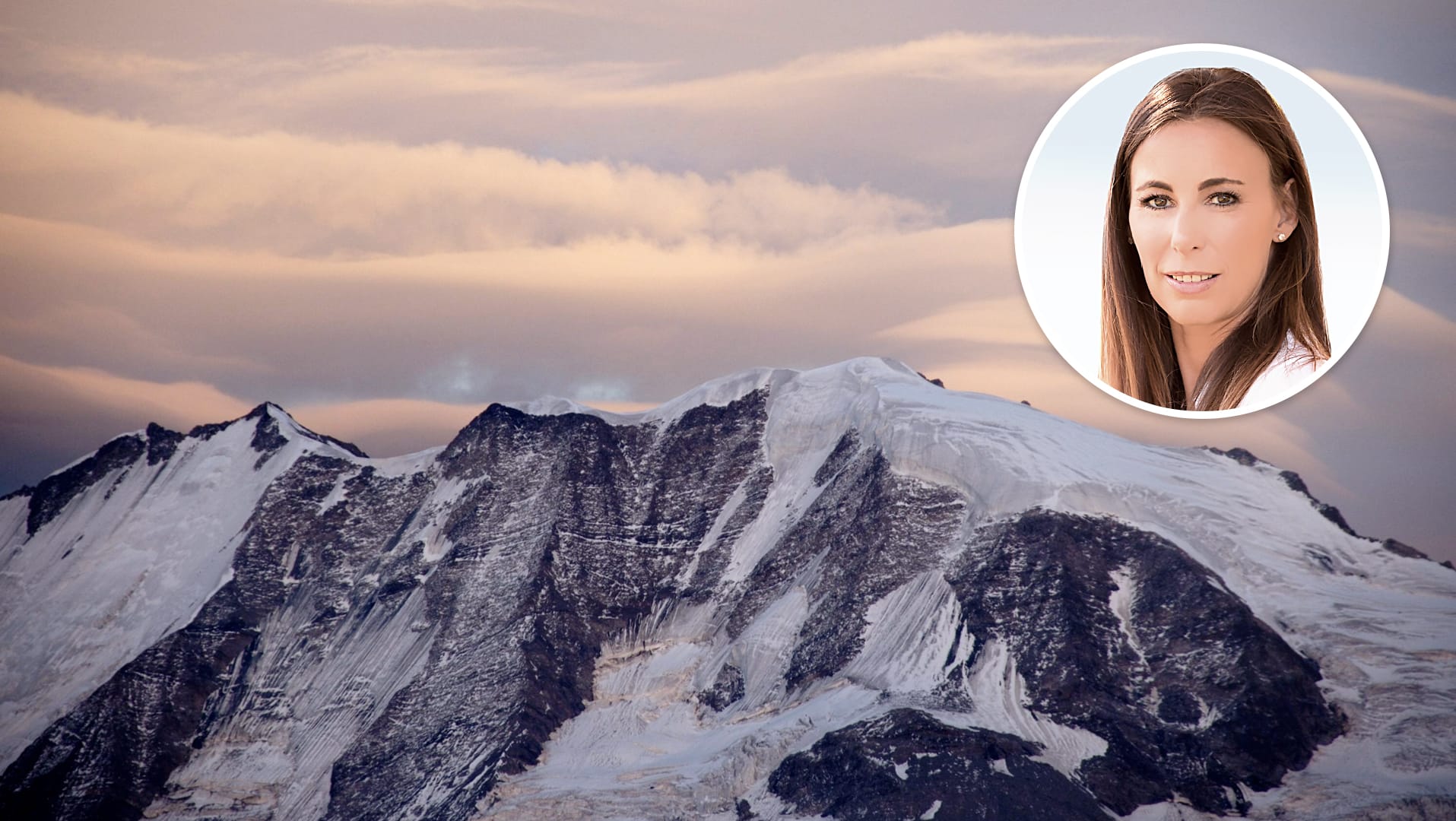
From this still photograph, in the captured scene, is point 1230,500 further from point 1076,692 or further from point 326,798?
point 326,798

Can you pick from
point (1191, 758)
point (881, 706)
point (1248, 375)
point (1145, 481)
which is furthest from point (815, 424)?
point (1248, 375)

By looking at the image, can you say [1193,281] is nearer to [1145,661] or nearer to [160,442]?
[1145,661]

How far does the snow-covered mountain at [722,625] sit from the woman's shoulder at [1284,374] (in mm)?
70929

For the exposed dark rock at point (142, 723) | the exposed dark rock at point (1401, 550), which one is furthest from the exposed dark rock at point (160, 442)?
the exposed dark rock at point (1401, 550)

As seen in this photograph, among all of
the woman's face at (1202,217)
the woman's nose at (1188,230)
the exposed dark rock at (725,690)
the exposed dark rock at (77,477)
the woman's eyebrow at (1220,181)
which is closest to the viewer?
the woman's nose at (1188,230)

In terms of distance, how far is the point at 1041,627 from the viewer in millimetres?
103750

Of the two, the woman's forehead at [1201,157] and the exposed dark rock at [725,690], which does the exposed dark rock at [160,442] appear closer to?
the exposed dark rock at [725,690]

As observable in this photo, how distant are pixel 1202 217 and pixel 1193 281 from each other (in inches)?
33.3

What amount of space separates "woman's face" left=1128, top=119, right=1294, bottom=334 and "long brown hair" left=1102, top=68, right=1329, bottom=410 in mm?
192

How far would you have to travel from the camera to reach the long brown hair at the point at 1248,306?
21.3 meters

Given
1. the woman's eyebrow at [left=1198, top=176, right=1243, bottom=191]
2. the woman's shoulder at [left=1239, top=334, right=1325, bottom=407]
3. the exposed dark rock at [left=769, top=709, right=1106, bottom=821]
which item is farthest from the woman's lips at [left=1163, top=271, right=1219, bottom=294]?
the exposed dark rock at [left=769, top=709, right=1106, bottom=821]

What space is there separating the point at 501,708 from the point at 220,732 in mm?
25235

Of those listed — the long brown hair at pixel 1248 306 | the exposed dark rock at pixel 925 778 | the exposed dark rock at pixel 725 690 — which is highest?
the long brown hair at pixel 1248 306

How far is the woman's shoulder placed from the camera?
849 inches
